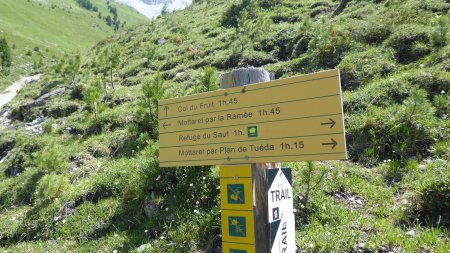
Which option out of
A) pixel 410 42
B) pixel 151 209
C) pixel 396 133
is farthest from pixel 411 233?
pixel 410 42

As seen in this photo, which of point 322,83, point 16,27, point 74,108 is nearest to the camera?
point 322,83

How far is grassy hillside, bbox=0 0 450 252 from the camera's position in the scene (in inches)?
207

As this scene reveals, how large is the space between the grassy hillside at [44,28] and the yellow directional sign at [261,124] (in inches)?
2728

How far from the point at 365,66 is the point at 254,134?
790 cm

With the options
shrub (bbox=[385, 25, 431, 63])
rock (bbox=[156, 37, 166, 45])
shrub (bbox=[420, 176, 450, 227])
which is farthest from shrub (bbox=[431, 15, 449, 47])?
rock (bbox=[156, 37, 166, 45])

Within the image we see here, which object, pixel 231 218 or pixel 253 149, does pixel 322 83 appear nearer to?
pixel 253 149

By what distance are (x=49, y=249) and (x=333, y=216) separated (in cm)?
512

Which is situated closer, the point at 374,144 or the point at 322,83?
the point at 322,83

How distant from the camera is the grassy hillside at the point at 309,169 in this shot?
5246 mm

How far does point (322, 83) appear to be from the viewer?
276 cm

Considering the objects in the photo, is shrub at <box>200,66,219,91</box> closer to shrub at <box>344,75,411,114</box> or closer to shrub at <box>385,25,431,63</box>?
shrub at <box>344,75,411,114</box>

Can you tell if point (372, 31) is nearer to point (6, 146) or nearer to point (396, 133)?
point (396, 133)

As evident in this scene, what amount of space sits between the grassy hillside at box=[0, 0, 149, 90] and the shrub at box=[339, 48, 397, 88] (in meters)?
66.2

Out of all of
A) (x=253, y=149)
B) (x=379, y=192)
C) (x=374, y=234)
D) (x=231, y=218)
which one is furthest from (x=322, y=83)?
(x=379, y=192)
